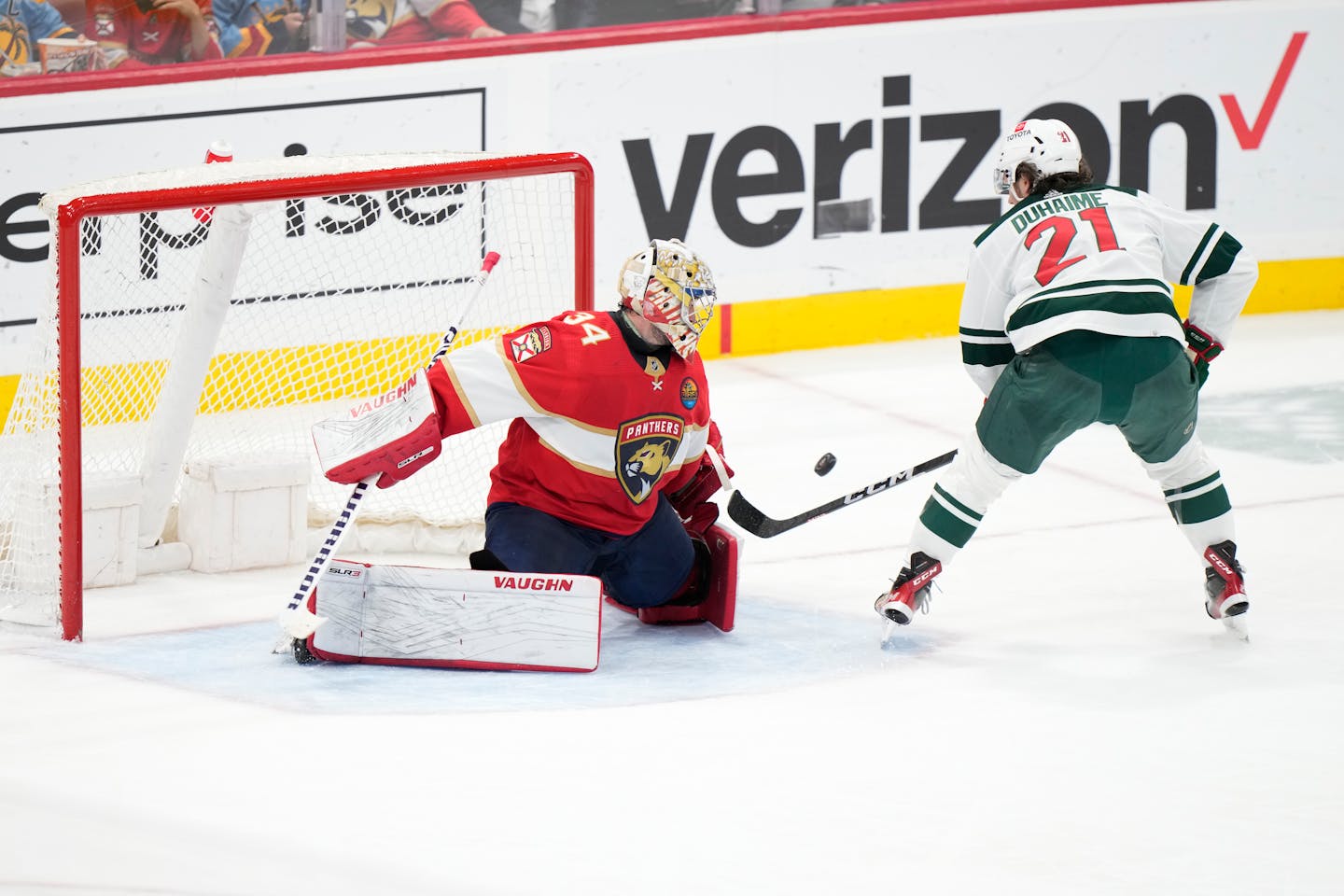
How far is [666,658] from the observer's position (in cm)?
364

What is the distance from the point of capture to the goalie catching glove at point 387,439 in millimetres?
3396

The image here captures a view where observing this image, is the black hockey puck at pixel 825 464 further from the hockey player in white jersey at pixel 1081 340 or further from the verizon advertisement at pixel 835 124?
the verizon advertisement at pixel 835 124

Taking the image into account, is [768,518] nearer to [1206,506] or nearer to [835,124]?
[1206,506]

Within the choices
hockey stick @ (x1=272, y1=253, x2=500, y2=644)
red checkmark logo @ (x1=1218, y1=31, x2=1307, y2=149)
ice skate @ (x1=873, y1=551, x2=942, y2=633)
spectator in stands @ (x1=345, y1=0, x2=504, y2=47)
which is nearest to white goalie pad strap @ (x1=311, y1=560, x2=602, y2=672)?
hockey stick @ (x1=272, y1=253, x2=500, y2=644)

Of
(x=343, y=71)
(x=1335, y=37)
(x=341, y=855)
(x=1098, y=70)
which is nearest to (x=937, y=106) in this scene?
(x=1098, y=70)

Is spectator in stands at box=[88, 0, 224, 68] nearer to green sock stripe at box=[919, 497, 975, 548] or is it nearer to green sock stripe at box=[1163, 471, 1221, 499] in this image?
green sock stripe at box=[919, 497, 975, 548]

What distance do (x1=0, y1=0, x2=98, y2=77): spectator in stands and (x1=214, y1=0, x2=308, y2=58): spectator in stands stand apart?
0.47 metres

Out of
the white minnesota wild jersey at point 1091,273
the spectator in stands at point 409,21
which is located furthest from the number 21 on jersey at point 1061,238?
the spectator in stands at point 409,21

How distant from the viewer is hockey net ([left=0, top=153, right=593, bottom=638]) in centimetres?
369

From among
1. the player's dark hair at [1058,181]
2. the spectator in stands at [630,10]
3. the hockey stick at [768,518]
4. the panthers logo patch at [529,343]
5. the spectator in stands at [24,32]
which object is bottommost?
the hockey stick at [768,518]

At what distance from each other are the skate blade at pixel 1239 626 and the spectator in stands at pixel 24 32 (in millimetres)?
3334

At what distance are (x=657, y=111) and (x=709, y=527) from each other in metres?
2.59

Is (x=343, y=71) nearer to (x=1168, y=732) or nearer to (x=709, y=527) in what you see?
(x=709, y=527)

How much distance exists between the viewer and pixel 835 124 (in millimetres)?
6332
